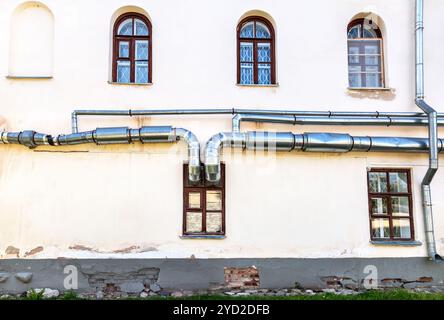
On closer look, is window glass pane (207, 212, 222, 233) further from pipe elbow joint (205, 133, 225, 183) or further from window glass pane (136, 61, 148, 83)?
window glass pane (136, 61, 148, 83)

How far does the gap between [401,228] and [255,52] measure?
4.47 m

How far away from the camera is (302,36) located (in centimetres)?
863

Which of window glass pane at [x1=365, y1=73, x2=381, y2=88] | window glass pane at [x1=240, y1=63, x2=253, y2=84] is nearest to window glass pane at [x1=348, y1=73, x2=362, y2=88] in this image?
window glass pane at [x1=365, y1=73, x2=381, y2=88]

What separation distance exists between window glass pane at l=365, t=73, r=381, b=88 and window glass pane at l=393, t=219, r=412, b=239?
2749 millimetres

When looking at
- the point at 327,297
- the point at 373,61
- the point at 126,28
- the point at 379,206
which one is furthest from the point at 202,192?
the point at 373,61

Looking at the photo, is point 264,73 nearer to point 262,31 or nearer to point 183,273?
point 262,31

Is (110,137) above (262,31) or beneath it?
beneath

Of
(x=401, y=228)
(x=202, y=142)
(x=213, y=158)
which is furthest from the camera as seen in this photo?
(x=401, y=228)

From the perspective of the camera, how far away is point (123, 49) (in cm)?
869

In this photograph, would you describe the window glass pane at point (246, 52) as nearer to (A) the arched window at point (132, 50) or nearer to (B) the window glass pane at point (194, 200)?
(A) the arched window at point (132, 50)

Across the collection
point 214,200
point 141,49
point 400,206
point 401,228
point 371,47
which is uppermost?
point 371,47

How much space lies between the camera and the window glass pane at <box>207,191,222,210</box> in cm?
Answer: 816
